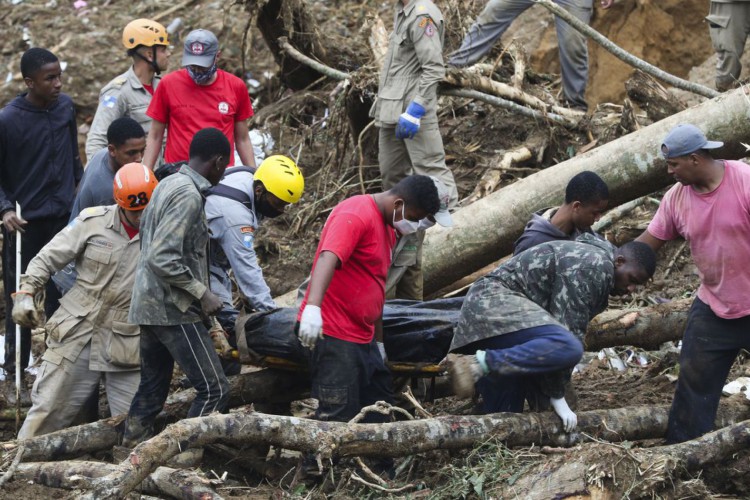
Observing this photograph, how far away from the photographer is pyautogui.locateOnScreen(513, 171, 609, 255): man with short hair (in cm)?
517

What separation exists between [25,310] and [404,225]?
76.6 inches

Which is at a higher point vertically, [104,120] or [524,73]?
[104,120]

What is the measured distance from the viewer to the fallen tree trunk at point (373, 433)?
4491 mm

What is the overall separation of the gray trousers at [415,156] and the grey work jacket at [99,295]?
2.76 meters

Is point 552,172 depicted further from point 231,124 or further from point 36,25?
point 36,25

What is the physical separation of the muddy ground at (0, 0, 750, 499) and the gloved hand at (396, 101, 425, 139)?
1.28 meters

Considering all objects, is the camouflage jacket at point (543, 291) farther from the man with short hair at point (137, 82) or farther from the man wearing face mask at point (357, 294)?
the man with short hair at point (137, 82)

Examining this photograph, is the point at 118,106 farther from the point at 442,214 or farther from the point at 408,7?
the point at 442,214

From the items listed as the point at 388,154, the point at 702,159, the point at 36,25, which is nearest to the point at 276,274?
the point at 388,154

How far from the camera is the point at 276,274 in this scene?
329 inches

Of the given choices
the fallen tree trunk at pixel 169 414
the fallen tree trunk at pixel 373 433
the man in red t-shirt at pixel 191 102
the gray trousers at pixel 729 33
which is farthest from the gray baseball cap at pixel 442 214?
the gray trousers at pixel 729 33

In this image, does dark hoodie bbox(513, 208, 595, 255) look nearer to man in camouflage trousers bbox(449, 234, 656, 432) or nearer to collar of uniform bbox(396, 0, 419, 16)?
man in camouflage trousers bbox(449, 234, 656, 432)

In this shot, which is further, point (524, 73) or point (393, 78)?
point (524, 73)

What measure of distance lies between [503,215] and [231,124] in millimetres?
1939
